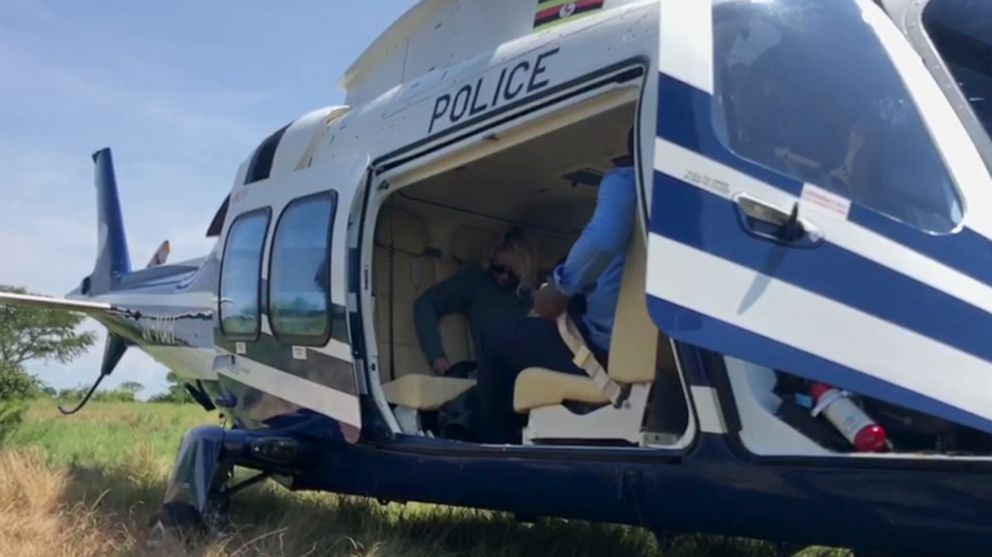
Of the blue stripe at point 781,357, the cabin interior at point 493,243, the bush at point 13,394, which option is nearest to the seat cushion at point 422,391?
the cabin interior at point 493,243

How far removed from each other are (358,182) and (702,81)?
2.08m

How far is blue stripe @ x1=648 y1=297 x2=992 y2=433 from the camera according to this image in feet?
8.93

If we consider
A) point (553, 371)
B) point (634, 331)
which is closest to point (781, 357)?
point (634, 331)

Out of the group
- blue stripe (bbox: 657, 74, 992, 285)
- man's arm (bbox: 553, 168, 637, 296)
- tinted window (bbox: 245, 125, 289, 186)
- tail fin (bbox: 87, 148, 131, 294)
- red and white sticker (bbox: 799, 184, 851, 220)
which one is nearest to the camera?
blue stripe (bbox: 657, 74, 992, 285)

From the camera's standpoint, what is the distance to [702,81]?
313cm

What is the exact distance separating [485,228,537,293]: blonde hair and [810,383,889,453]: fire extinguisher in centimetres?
270

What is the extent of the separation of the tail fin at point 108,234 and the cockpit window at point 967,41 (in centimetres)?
797

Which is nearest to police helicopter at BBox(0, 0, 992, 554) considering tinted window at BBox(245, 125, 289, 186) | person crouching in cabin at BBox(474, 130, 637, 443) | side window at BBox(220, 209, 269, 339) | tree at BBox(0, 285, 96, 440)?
person crouching in cabin at BBox(474, 130, 637, 443)

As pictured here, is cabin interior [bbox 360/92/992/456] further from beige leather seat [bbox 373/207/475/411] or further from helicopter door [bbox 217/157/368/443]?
helicopter door [bbox 217/157/368/443]

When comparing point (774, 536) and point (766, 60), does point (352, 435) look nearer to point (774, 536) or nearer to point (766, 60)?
point (774, 536)

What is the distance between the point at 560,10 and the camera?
13.9ft

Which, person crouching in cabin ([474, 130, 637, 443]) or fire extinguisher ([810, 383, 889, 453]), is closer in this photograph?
fire extinguisher ([810, 383, 889, 453])

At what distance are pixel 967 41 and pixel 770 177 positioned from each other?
814 mm

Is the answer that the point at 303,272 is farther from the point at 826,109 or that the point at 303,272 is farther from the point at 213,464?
the point at 826,109
